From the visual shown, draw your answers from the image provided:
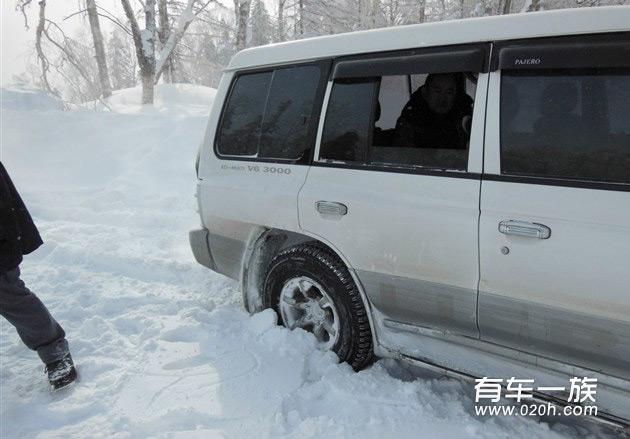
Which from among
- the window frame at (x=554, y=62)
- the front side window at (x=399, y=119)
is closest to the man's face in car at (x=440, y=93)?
the front side window at (x=399, y=119)

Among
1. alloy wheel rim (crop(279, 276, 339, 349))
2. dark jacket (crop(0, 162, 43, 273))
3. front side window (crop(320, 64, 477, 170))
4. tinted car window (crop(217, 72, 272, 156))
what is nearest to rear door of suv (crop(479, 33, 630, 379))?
front side window (crop(320, 64, 477, 170))

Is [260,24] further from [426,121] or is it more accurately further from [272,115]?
[426,121]

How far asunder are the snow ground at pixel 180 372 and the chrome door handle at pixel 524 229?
1.06 m

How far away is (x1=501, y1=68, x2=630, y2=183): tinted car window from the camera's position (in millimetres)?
1955

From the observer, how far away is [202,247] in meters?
3.71

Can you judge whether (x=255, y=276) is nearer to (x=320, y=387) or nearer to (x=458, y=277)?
(x=320, y=387)

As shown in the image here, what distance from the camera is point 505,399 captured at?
259cm

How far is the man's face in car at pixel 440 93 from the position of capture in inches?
99.9

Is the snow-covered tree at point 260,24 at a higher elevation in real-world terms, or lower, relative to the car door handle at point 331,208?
higher

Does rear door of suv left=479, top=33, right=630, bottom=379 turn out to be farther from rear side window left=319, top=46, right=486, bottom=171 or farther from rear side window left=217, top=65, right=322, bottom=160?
rear side window left=217, top=65, right=322, bottom=160

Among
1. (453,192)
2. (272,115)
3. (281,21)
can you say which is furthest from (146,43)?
(281,21)

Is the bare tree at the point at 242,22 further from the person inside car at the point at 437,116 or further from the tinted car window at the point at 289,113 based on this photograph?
the person inside car at the point at 437,116

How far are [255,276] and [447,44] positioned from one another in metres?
2.09

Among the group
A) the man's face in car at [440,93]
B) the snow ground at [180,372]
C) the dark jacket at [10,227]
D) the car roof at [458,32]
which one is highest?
the car roof at [458,32]
